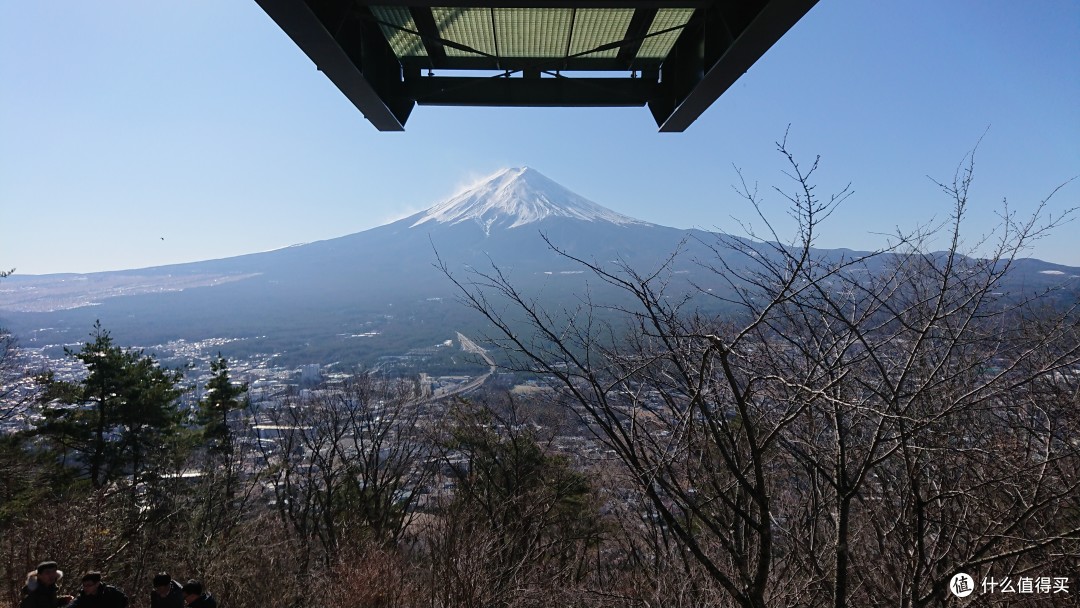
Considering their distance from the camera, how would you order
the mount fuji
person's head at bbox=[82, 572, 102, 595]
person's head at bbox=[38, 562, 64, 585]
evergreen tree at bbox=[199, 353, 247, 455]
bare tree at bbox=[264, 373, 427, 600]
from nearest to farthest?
person's head at bbox=[82, 572, 102, 595] < person's head at bbox=[38, 562, 64, 585] < bare tree at bbox=[264, 373, 427, 600] < evergreen tree at bbox=[199, 353, 247, 455] < the mount fuji

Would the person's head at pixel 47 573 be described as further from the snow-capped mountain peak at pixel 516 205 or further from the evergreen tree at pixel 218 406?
the snow-capped mountain peak at pixel 516 205

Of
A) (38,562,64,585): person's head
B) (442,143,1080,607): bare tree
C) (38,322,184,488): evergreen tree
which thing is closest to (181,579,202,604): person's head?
(38,562,64,585): person's head

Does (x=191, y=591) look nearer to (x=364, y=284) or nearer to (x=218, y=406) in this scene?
(x=218, y=406)

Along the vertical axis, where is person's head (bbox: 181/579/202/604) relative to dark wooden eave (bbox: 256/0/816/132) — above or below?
below

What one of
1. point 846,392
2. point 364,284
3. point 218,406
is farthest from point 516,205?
point 846,392

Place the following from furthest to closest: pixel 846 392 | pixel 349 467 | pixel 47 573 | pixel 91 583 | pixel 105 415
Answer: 1. pixel 105 415
2. pixel 349 467
3. pixel 47 573
4. pixel 91 583
5. pixel 846 392

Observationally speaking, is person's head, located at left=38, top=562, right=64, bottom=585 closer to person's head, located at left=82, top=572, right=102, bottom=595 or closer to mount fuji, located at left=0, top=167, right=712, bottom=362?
person's head, located at left=82, top=572, right=102, bottom=595

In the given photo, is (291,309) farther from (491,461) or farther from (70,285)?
(70,285)
